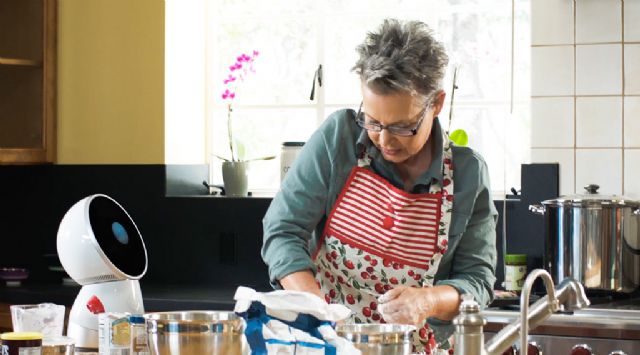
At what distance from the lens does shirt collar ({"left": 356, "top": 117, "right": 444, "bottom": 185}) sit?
241cm

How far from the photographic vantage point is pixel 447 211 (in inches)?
95.1

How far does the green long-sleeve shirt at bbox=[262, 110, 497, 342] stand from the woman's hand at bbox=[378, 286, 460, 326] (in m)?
0.12

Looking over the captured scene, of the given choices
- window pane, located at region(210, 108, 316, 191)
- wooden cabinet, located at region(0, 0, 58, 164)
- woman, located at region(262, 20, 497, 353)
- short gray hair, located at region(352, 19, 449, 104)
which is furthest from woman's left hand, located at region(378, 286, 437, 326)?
wooden cabinet, located at region(0, 0, 58, 164)

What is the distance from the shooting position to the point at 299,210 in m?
2.38

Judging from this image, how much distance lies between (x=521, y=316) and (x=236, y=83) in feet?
10.4

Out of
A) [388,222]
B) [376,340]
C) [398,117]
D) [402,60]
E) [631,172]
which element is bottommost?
[376,340]

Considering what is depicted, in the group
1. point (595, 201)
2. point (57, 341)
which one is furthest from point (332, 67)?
point (57, 341)

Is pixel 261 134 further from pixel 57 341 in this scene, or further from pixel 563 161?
pixel 57 341

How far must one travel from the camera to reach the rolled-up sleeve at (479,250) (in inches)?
93.4

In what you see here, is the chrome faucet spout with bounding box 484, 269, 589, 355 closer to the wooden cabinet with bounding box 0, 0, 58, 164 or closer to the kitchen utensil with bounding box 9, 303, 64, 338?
the kitchen utensil with bounding box 9, 303, 64, 338

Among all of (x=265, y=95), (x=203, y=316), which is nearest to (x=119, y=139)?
(x=265, y=95)

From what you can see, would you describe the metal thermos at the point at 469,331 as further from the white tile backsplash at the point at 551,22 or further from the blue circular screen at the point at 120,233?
the white tile backsplash at the point at 551,22

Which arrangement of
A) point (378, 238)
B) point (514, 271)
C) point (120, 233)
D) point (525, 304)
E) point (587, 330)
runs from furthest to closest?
point (514, 271) → point (587, 330) → point (120, 233) → point (378, 238) → point (525, 304)

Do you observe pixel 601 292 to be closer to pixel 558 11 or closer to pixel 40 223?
pixel 558 11
